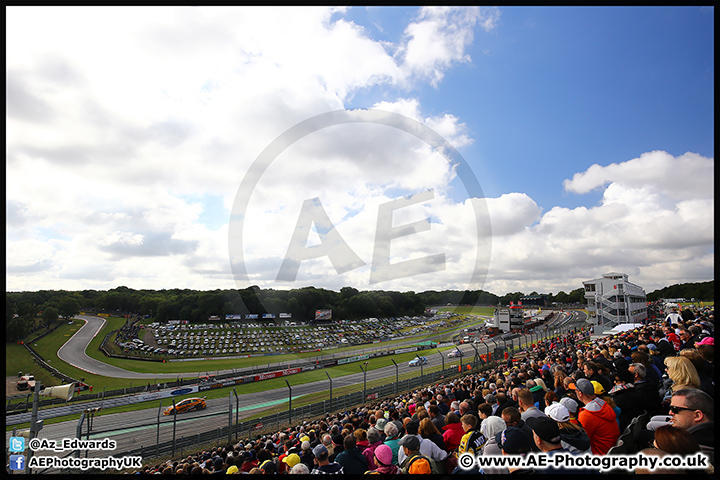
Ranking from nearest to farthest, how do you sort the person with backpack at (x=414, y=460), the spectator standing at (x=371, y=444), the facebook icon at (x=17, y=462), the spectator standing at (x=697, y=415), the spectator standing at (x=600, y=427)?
the spectator standing at (x=697, y=415) → the person with backpack at (x=414, y=460) → the spectator standing at (x=600, y=427) → the spectator standing at (x=371, y=444) → the facebook icon at (x=17, y=462)

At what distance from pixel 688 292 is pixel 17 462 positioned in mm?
150763

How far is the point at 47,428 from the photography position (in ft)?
75.0

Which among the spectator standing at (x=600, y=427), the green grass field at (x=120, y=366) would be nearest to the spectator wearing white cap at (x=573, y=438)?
the spectator standing at (x=600, y=427)

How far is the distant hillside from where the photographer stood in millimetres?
90963

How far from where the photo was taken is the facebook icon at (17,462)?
8820mm

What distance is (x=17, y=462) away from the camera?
8867mm

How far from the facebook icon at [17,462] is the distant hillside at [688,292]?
401 feet

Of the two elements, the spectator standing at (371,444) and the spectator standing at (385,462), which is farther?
the spectator standing at (371,444)

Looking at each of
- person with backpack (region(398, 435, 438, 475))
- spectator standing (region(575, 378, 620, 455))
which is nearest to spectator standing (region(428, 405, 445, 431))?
person with backpack (region(398, 435, 438, 475))

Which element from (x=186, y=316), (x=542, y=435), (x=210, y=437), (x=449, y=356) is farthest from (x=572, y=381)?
(x=186, y=316)

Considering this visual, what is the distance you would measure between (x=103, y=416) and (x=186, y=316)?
228 ft

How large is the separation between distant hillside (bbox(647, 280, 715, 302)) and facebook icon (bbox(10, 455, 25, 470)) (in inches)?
4808

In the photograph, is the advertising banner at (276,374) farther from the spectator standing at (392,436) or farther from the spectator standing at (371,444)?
the spectator standing at (392,436)

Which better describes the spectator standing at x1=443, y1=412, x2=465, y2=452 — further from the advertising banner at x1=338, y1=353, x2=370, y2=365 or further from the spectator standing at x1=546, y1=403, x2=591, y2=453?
the advertising banner at x1=338, y1=353, x2=370, y2=365
